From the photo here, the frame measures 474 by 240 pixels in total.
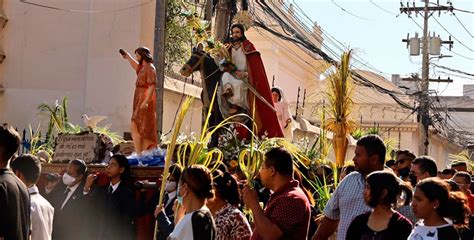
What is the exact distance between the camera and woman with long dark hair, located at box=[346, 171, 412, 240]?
6.32 metres

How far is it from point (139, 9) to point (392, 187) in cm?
1430

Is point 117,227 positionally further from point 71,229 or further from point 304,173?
point 304,173

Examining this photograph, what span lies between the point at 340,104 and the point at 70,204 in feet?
12.8

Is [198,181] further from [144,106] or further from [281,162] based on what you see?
[144,106]

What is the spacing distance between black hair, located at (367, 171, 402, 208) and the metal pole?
31.1 m

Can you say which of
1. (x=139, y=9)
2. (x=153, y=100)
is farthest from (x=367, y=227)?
(x=139, y=9)

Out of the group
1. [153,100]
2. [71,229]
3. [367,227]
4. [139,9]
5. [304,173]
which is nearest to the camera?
[367,227]

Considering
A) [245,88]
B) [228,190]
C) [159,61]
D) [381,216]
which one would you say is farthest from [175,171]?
[159,61]

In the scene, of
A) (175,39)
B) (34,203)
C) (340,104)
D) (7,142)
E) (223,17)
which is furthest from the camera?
(175,39)

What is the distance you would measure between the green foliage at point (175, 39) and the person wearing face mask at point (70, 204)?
1237 cm

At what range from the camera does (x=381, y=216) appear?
6.39 meters

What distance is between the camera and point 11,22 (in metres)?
20.5

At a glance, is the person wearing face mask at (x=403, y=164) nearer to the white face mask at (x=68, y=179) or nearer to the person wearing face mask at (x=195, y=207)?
the white face mask at (x=68, y=179)

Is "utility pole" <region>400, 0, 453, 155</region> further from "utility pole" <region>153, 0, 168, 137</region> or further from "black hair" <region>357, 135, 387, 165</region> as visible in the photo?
"black hair" <region>357, 135, 387, 165</region>
